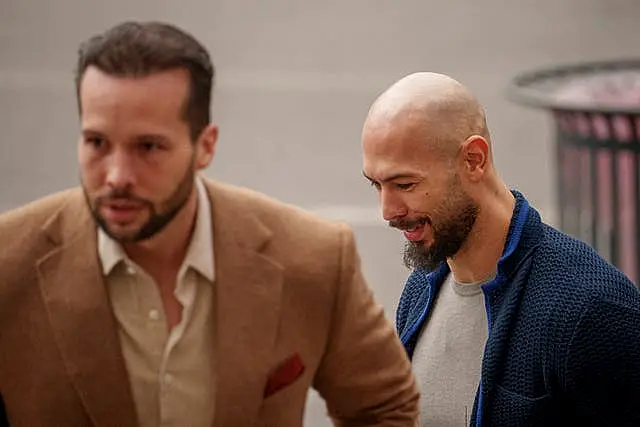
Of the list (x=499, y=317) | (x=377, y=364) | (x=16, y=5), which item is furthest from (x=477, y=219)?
(x=16, y=5)

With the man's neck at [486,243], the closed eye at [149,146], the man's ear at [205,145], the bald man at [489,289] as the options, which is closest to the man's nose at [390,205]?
the bald man at [489,289]

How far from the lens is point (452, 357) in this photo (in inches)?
118

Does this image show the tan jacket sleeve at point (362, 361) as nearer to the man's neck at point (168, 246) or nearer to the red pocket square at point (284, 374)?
the red pocket square at point (284, 374)

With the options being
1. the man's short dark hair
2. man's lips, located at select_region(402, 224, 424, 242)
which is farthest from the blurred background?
the man's short dark hair

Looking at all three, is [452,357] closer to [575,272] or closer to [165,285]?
[575,272]

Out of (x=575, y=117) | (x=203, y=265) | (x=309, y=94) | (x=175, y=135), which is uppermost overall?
(x=175, y=135)

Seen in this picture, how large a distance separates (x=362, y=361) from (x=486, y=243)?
816 mm

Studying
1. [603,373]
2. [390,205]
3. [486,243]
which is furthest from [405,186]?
[603,373]

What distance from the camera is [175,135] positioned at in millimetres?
2068

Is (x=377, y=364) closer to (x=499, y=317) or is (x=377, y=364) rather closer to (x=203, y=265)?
(x=203, y=265)

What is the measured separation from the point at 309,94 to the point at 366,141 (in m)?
7.45

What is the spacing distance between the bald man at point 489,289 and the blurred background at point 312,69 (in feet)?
17.2

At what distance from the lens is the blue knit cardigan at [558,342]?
281 centimetres

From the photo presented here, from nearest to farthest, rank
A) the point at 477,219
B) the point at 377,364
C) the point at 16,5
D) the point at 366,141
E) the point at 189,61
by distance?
1. the point at 189,61
2. the point at 377,364
3. the point at 366,141
4. the point at 477,219
5. the point at 16,5
